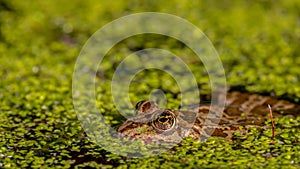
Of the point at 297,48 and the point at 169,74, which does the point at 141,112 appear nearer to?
the point at 169,74

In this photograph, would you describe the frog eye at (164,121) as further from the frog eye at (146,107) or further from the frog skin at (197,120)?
the frog eye at (146,107)

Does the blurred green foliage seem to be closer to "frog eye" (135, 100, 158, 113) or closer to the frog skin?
the frog skin

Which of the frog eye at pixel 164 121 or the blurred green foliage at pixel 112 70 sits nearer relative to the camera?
the blurred green foliage at pixel 112 70

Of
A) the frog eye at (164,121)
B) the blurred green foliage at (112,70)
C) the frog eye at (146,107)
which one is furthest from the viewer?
the frog eye at (146,107)

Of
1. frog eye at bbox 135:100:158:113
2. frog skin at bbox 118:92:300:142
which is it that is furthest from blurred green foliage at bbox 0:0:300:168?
frog eye at bbox 135:100:158:113

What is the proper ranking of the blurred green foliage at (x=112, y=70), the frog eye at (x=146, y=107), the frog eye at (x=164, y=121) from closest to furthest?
1. the blurred green foliage at (x=112, y=70)
2. the frog eye at (x=164, y=121)
3. the frog eye at (x=146, y=107)

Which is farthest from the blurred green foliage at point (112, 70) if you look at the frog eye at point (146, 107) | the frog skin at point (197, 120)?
the frog eye at point (146, 107)

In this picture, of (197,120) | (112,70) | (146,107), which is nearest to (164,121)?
(146,107)

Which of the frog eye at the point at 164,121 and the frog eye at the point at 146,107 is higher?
the frog eye at the point at 146,107

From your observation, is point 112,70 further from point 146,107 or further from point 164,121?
point 164,121
